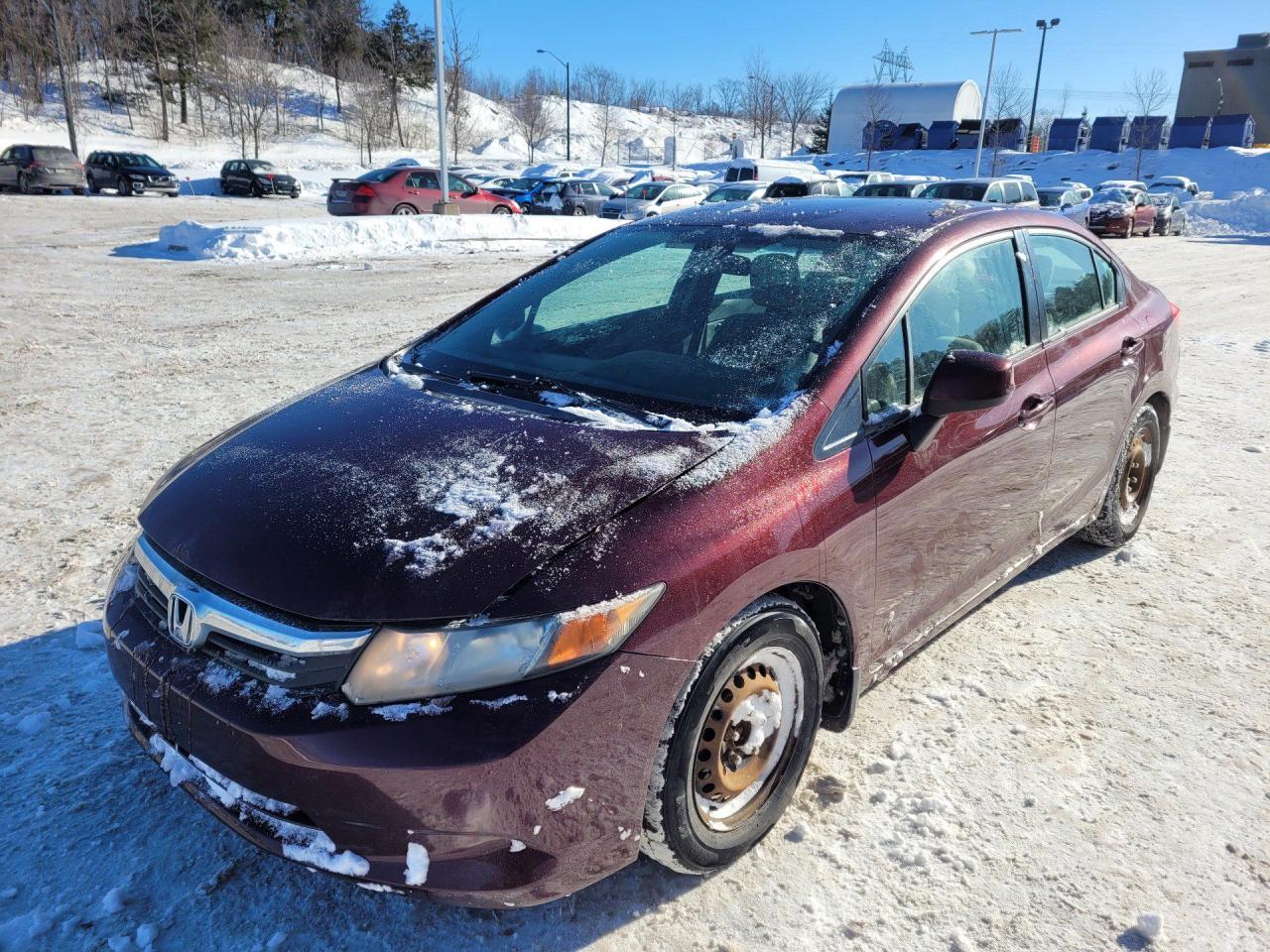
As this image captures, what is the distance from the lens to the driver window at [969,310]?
279 centimetres

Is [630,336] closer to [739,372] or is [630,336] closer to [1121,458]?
[739,372]

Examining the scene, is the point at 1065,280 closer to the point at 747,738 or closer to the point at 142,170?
the point at 747,738

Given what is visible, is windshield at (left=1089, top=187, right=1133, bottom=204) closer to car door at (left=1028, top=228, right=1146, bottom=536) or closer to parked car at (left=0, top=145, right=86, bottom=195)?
car door at (left=1028, top=228, right=1146, bottom=536)

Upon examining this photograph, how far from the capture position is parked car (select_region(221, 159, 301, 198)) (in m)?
35.1

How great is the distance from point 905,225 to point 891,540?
3.93ft

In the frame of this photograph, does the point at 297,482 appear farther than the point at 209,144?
No

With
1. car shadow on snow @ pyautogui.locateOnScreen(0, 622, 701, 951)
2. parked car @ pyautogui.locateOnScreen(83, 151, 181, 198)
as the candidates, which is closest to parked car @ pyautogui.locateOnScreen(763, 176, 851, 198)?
car shadow on snow @ pyautogui.locateOnScreen(0, 622, 701, 951)

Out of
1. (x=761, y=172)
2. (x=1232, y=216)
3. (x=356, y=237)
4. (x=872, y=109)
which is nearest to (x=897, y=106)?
(x=872, y=109)

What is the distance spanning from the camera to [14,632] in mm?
3242

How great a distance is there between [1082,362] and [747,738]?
2211 millimetres

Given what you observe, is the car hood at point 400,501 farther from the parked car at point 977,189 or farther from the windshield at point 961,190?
the windshield at point 961,190

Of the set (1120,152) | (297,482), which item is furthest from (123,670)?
(1120,152)

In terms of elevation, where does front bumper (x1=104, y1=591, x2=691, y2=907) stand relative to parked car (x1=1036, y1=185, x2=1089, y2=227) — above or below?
below

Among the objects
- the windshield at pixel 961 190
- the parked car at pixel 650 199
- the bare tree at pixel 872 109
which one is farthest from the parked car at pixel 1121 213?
the bare tree at pixel 872 109
